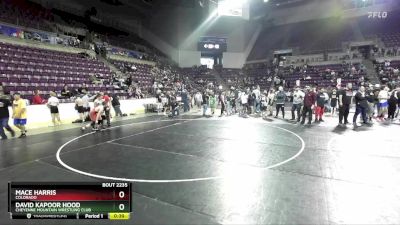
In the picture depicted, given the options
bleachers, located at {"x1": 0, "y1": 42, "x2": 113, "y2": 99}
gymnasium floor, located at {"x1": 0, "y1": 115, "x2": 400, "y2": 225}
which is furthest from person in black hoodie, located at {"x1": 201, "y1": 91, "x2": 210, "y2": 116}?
bleachers, located at {"x1": 0, "y1": 42, "x2": 113, "y2": 99}

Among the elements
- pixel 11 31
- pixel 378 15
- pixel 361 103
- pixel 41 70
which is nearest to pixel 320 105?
pixel 361 103

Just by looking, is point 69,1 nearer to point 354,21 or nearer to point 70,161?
point 70,161

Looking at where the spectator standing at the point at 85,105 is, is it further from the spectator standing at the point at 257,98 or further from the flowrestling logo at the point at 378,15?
the flowrestling logo at the point at 378,15

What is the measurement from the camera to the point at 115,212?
342 centimetres

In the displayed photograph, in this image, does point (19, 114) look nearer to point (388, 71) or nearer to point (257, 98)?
point (257, 98)

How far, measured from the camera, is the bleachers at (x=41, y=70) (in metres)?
16.0

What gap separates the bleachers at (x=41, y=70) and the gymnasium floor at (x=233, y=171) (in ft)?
23.9

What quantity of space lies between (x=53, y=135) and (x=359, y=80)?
90.3ft

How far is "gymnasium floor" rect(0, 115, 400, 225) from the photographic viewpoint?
4.10m

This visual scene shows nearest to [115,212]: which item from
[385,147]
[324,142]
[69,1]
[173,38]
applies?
[324,142]

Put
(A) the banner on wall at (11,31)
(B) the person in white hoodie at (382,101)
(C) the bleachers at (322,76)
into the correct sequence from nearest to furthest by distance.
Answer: (B) the person in white hoodie at (382,101) < (A) the banner on wall at (11,31) < (C) the bleachers at (322,76)
